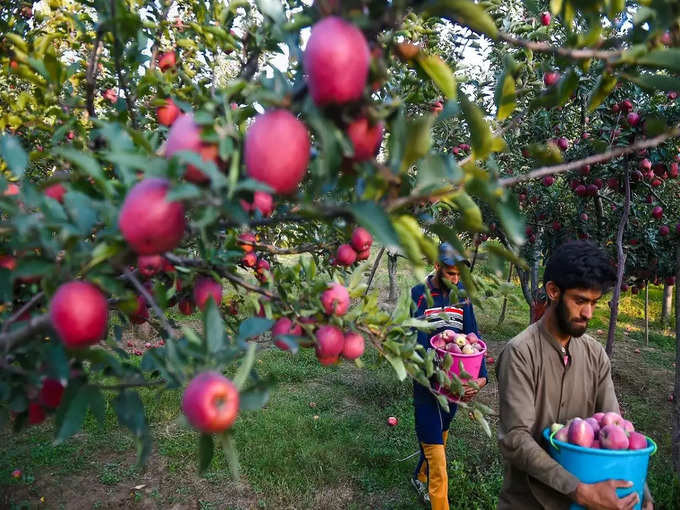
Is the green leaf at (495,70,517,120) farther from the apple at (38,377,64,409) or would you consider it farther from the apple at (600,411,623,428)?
the apple at (600,411,623,428)

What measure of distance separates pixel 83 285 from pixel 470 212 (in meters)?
0.61

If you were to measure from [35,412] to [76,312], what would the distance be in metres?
0.47

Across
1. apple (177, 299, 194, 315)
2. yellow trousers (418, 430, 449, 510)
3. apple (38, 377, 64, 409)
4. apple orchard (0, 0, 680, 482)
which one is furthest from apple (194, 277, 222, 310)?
yellow trousers (418, 430, 449, 510)

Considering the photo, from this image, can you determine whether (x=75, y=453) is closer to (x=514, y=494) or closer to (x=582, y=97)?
(x=514, y=494)

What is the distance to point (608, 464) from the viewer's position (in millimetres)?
1580

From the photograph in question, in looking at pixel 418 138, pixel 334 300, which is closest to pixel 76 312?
pixel 418 138

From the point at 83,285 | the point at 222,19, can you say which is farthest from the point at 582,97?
the point at 83,285

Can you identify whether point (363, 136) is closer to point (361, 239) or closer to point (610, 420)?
point (361, 239)

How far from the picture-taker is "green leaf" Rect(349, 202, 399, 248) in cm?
61

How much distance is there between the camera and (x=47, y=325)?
81 centimetres

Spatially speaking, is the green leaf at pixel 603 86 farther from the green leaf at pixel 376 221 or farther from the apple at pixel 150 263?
the apple at pixel 150 263

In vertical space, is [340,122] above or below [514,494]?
above

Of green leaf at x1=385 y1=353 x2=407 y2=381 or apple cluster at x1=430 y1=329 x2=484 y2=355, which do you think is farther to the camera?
apple cluster at x1=430 y1=329 x2=484 y2=355

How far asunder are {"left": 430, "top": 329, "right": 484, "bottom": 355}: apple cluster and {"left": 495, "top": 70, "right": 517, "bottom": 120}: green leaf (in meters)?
2.51
